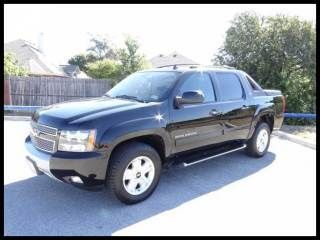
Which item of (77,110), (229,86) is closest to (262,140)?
(229,86)

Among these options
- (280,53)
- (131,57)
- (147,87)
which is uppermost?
(131,57)

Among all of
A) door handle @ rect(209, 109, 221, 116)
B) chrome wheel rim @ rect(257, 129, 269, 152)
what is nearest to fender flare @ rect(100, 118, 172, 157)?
door handle @ rect(209, 109, 221, 116)

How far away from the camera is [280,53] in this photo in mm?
12984

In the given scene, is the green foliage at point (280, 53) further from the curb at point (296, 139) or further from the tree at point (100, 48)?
the tree at point (100, 48)

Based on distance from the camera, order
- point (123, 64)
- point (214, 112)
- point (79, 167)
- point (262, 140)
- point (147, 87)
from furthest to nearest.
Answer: point (123, 64), point (262, 140), point (214, 112), point (147, 87), point (79, 167)

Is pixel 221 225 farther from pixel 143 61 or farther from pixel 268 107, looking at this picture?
pixel 143 61

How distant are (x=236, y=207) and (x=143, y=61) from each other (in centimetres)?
1843

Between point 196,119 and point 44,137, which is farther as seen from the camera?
point 196,119

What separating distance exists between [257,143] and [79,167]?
4.00 metres

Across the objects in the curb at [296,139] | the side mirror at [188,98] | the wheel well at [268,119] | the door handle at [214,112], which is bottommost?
the curb at [296,139]

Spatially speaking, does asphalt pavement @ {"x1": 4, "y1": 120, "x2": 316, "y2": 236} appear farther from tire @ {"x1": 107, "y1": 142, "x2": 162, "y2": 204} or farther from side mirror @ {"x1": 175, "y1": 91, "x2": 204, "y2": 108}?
side mirror @ {"x1": 175, "y1": 91, "x2": 204, "y2": 108}

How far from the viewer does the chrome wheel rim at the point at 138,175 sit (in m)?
4.34

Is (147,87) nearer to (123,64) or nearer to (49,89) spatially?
(49,89)

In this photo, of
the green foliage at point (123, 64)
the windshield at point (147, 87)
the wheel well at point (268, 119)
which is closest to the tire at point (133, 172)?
the windshield at point (147, 87)
